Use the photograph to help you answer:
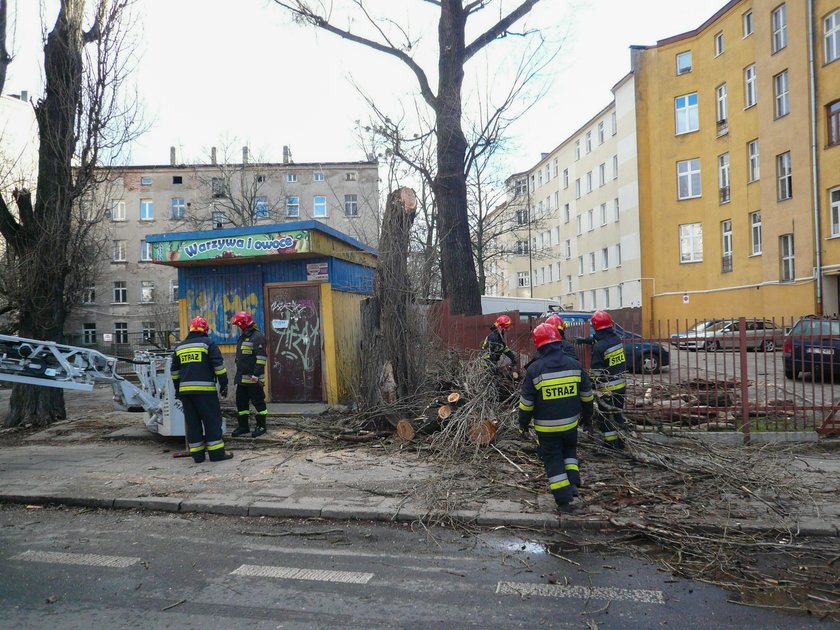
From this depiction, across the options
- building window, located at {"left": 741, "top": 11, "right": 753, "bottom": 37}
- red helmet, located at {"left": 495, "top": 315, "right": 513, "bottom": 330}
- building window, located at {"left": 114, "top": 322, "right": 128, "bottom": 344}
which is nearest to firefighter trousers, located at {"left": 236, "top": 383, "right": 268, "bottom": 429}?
red helmet, located at {"left": 495, "top": 315, "right": 513, "bottom": 330}

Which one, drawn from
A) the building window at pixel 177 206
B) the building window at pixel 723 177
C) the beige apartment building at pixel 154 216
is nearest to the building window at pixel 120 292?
the beige apartment building at pixel 154 216

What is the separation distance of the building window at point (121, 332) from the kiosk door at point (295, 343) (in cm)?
3699

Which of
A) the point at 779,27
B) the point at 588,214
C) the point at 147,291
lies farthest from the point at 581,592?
the point at 147,291

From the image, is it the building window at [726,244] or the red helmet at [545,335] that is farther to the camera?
the building window at [726,244]

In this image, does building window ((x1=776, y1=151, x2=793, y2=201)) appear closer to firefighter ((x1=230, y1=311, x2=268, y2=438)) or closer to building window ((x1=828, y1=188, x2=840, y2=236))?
building window ((x1=828, y1=188, x2=840, y2=236))

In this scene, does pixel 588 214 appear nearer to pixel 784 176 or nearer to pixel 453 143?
pixel 784 176

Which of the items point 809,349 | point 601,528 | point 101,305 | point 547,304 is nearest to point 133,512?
point 601,528

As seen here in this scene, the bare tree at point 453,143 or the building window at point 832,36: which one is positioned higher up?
the building window at point 832,36

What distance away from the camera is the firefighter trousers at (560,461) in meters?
5.70

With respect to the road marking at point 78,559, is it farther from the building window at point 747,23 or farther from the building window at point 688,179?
the building window at point 688,179

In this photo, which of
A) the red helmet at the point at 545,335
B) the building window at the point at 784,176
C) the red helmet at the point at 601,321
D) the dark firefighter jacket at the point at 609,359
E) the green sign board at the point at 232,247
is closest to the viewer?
the red helmet at the point at 545,335

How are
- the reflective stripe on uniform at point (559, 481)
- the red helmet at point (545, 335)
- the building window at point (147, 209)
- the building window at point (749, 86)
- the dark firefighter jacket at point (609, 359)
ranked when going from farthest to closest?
the building window at point (147, 209)
the building window at point (749, 86)
the dark firefighter jacket at point (609, 359)
the red helmet at point (545, 335)
the reflective stripe on uniform at point (559, 481)

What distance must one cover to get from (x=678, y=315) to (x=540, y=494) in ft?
99.3

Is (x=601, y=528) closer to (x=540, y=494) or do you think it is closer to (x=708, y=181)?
(x=540, y=494)
